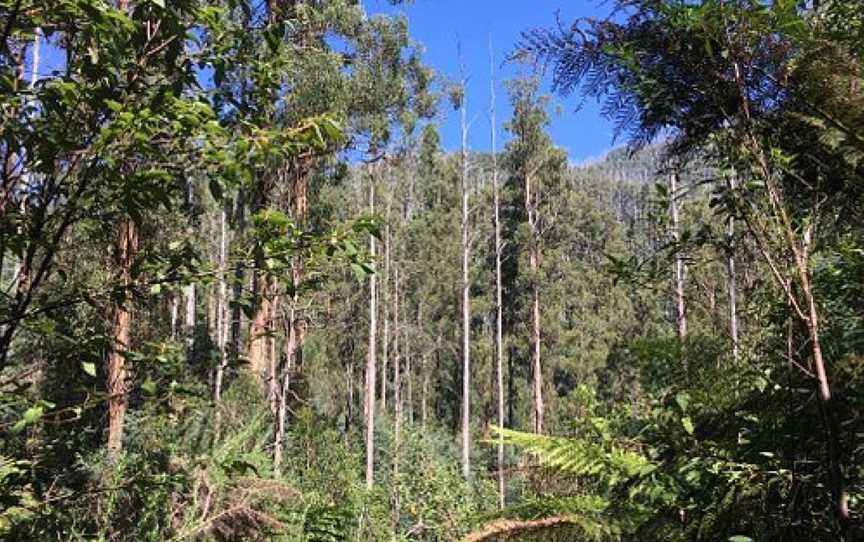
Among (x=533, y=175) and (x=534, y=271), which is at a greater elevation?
(x=533, y=175)

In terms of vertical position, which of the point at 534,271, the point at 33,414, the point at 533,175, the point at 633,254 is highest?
the point at 533,175

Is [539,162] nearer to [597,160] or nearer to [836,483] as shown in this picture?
[836,483]

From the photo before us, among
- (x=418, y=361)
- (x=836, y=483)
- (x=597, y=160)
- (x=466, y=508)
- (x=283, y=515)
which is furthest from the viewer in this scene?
(x=597, y=160)

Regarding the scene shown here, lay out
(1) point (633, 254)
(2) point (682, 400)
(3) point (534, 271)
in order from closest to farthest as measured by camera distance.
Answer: (2) point (682, 400)
(1) point (633, 254)
(3) point (534, 271)

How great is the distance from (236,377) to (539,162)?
18552 mm

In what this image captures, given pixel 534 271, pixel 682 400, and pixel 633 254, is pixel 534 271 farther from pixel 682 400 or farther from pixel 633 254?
pixel 682 400

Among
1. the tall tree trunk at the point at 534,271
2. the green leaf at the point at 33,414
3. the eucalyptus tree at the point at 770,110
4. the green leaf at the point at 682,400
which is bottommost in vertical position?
the green leaf at the point at 33,414

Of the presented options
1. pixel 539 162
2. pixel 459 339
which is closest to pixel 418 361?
pixel 459 339

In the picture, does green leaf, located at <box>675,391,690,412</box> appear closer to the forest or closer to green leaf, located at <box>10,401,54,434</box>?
the forest

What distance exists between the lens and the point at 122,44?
4.60 ft

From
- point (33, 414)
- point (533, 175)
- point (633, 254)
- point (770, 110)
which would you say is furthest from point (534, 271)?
point (33, 414)

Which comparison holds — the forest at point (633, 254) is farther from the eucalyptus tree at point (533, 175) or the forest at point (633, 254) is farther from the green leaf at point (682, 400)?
the eucalyptus tree at point (533, 175)

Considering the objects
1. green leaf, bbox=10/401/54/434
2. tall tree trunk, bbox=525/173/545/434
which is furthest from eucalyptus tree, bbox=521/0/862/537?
tall tree trunk, bbox=525/173/545/434

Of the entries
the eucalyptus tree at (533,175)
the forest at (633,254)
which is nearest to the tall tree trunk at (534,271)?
the eucalyptus tree at (533,175)
